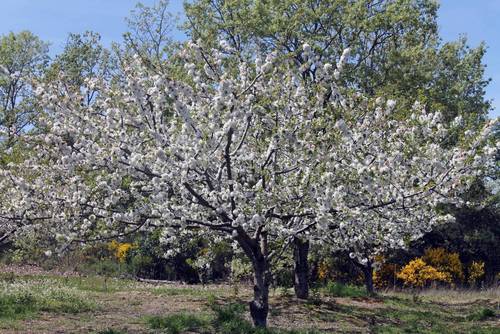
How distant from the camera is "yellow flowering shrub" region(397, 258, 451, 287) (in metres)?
21.3

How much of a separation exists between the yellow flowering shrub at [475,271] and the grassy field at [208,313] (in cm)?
544

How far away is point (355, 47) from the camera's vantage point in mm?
16391

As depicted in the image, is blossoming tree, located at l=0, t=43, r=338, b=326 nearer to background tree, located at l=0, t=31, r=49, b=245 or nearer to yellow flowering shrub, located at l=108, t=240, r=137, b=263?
yellow flowering shrub, located at l=108, t=240, r=137, b=263

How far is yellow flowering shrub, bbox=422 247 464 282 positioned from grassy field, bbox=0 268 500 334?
477 cm

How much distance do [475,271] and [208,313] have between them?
1414 cm

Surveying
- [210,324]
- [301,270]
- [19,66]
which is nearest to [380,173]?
[210,324]

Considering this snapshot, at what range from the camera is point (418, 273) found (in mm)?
21375

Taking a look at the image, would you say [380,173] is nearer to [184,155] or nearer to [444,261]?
[184,155]

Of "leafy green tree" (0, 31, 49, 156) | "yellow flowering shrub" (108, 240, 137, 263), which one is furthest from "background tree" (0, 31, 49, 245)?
"yellow flowering shrub" (108, 240, 137, 263)

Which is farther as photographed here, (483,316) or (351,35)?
(351,35)

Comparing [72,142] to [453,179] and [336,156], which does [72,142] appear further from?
[453,179]

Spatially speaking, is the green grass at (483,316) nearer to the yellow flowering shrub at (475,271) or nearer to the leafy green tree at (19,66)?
the yellow flowering shrub at (475,271)

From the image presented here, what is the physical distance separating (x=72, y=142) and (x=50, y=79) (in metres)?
0.94

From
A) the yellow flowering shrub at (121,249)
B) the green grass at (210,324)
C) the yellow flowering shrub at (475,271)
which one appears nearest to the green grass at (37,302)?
the green grass at (210,324)
